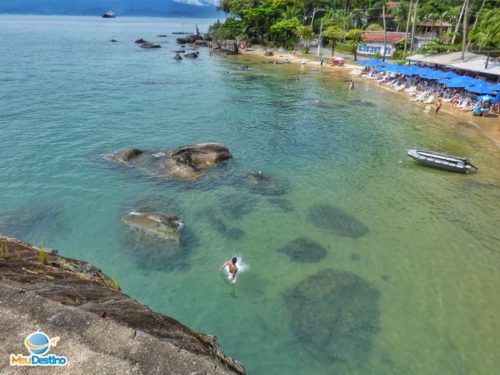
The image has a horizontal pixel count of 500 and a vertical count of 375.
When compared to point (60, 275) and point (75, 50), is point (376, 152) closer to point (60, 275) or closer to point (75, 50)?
point (60, 275)

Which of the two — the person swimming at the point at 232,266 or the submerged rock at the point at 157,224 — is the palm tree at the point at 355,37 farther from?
the person swimming at the point at 232,266

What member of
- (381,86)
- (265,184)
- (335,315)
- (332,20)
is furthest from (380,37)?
(335,315)

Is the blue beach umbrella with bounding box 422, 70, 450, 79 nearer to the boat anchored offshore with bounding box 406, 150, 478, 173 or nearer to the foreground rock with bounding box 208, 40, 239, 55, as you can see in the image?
the boat anchored offshore with bounding box 406, 150, 478, 173

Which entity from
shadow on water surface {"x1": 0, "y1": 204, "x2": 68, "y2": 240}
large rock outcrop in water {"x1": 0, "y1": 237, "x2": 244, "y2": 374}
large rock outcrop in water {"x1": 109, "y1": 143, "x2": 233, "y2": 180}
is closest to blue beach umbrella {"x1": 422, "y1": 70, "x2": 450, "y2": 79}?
large rock outcrop in water {"x1": 109, "y1": 143, "x2": 233, "y2": 180}

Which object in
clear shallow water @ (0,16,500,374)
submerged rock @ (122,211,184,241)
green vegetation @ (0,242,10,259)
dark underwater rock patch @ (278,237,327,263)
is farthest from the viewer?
submerged rock @ (122,211,184,241)

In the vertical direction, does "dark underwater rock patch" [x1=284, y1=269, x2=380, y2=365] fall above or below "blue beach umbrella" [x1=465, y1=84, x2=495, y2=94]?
below

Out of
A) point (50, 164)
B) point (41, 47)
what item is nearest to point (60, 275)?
point (50, 164)
